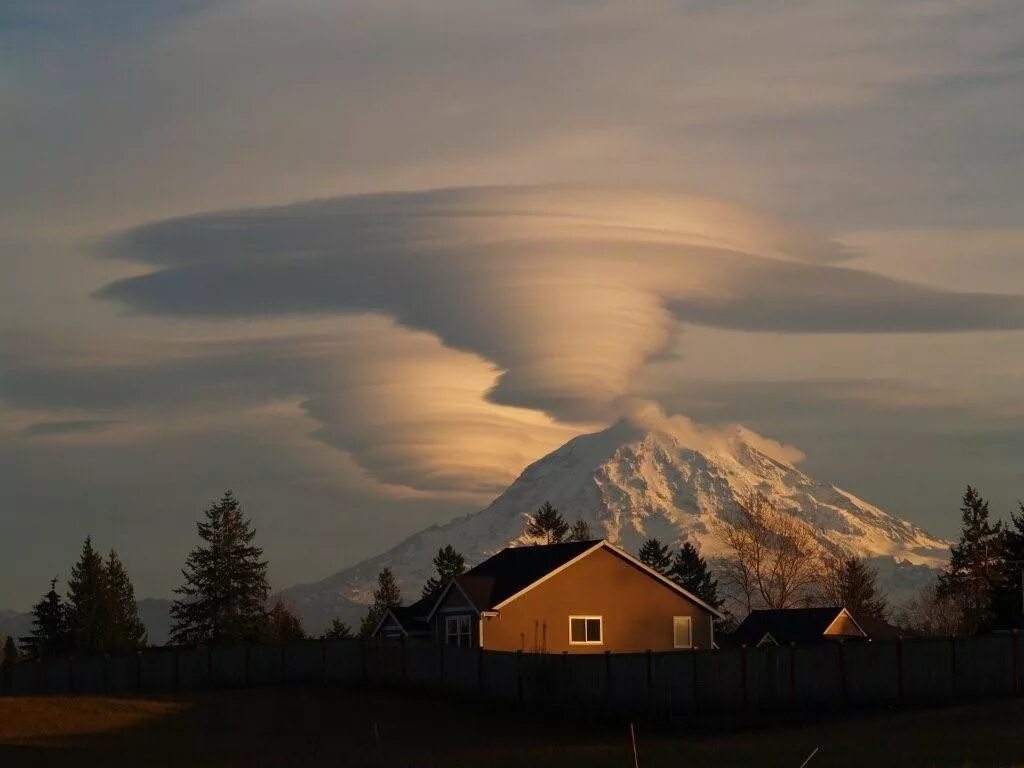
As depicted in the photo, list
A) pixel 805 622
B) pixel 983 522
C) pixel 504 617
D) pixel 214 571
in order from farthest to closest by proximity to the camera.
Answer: pixel 983 522
pixel 214 571
pixel 805 622
pixel 504 617

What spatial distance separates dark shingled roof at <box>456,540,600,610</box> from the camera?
79.9 m

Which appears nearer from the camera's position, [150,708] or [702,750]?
[702,750]

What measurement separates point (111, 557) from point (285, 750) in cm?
8842

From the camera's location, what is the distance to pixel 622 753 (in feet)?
151

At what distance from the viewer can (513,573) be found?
82500 millimetres

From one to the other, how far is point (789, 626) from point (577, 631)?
931 inches

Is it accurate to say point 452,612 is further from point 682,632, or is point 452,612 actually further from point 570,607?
point 682,632

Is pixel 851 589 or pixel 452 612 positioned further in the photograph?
pixel 851 589

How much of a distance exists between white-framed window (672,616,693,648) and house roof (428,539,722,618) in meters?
1.15

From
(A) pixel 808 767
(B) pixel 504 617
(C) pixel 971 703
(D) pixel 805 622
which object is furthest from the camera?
(D) pixel 805 622

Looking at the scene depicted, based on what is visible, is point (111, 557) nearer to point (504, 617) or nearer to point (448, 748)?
point (504, 617)

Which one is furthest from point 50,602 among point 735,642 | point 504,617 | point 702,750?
point 702,750

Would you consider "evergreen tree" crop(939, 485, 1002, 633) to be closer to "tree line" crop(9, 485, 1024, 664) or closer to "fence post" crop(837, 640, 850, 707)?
"tree line" crop(9, 485, 1024, 664)

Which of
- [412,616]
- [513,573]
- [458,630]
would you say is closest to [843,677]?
[513,573]
